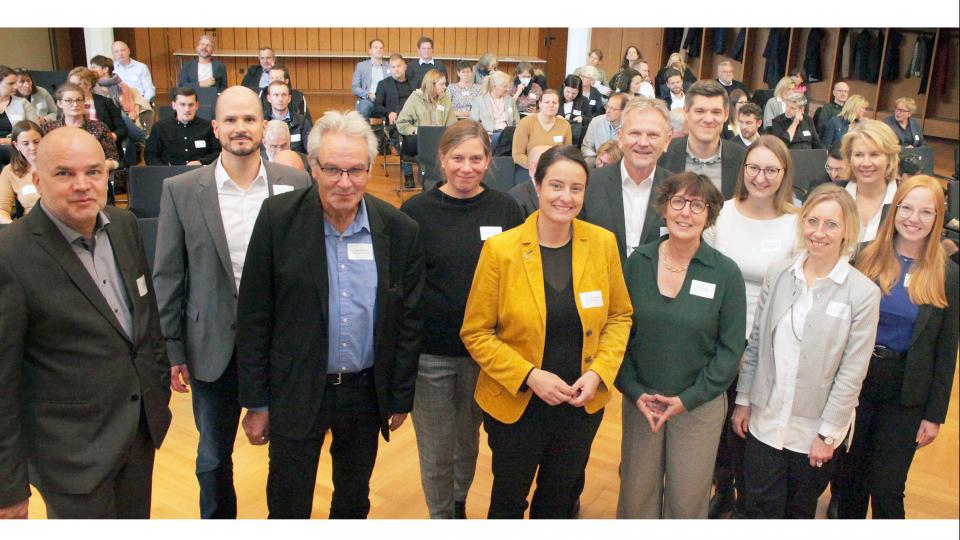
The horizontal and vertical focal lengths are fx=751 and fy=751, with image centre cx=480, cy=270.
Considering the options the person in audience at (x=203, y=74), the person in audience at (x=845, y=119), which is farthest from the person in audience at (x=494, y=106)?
the person in audience at (x=203, y=74)

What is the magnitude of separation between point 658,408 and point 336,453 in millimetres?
1035

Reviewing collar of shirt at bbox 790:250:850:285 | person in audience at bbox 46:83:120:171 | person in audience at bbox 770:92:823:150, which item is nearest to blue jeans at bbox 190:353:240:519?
collar of shirt at bbox 790:250:850:285

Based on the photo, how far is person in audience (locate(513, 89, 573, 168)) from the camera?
6484 mm

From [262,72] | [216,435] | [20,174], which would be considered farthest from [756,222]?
[262,72]

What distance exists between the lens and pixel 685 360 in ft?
7.77

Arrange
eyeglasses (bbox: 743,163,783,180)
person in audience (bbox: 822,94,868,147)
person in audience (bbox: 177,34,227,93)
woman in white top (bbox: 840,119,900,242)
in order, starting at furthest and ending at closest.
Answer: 1. person in audience (bbox: 177,34,227,93)
2. person in audience (bbox: 822,94,868,147)
3. woman in white top (bbox: 840,119,900,242)
4. eyeglasses (bbox: 743,163,783,180)

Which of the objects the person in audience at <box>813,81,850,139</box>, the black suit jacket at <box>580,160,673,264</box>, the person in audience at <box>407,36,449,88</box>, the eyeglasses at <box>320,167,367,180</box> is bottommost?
the black suit jacket at <box>580,160,673,264</box>

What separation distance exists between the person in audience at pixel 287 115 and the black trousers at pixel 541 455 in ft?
14.2

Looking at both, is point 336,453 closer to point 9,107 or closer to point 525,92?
point 9,107

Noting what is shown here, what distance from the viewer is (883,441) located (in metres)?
2.56

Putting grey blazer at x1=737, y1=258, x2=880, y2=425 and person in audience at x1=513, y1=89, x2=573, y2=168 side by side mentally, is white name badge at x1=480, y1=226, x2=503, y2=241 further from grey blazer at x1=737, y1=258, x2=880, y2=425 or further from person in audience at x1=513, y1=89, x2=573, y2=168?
person in audience at x1=513, y1=89, x2=573, y2=168

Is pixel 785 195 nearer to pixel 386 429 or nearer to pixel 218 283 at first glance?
pixel 386 429

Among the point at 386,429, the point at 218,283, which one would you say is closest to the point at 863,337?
the point at 386,429

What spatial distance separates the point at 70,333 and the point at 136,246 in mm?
367
